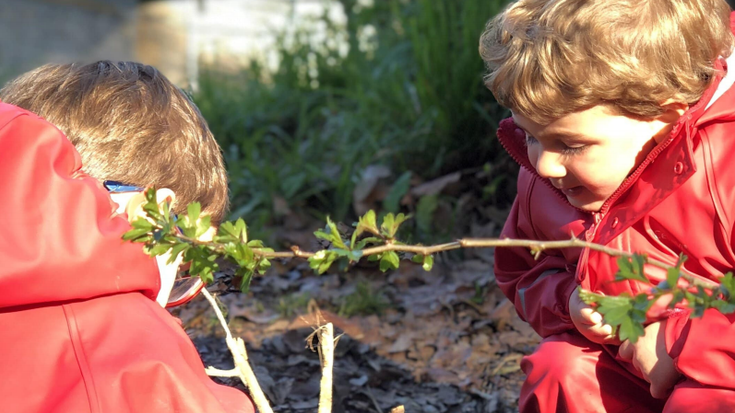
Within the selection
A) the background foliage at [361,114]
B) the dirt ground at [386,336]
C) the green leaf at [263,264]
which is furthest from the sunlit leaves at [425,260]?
the background foliage at [361,114]

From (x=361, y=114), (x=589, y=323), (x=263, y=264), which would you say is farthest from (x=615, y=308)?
(x=361, y=114)

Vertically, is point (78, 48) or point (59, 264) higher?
point (59, 264)

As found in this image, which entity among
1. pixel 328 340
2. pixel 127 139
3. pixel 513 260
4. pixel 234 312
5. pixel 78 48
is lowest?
pixel 78 48

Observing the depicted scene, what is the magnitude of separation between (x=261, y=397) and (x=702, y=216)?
42.8 inches

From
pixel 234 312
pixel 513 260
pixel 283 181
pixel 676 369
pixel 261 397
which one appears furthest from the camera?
pixel 283 181

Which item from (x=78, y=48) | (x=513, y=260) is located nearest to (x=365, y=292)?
(x=513, y=260)

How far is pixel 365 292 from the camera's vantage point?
3627mm

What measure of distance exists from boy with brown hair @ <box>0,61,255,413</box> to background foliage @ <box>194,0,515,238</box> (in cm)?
225

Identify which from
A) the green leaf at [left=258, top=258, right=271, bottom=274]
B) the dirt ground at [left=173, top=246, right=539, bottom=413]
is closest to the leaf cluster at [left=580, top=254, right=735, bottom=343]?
the green leaf at [left=258, top=258, right=271, bottom=274]

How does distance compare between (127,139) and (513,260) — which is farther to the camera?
(513,260)

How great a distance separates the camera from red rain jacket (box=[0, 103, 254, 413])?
5.28 feet

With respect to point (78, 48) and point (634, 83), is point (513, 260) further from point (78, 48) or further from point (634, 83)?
point (78, 48)

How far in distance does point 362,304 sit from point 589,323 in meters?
1.69

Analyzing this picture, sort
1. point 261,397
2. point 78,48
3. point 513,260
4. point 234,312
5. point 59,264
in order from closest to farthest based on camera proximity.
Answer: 1. point 59,264
2. point 261,397
3. point 513,260
4. point 234,312
5. point 78,48
